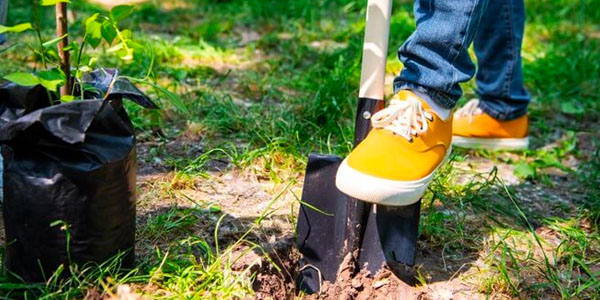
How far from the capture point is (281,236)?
203cm

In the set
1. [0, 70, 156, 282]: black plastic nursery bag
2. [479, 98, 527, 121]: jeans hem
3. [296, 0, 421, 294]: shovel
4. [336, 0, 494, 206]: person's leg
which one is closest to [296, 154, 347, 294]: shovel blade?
[296, 0, 421, 294]: shovel

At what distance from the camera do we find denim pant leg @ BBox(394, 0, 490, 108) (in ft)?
6.19

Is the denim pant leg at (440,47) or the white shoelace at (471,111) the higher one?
the denim pant leg at (440,47)

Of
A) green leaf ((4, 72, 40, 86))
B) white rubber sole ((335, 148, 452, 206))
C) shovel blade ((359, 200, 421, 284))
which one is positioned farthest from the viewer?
shovel blade ((359, 200, 421, 284))

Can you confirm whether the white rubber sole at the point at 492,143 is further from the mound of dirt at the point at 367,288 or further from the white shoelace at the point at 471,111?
the mound of dirt at the point at 367,288

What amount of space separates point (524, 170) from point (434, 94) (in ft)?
3.18

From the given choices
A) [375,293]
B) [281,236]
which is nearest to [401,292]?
Result: [375,293]

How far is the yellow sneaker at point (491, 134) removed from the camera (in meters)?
2.88

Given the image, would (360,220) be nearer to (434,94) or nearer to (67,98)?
(434,94)

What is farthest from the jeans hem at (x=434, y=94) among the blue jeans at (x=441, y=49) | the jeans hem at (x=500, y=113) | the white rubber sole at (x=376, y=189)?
the jeans hem at (x=500, y=113)

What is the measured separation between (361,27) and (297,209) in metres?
2.24

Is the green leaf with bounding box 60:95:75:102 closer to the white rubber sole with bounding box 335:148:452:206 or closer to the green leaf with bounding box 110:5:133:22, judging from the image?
the green leaf with bounding box 110:5:133:22

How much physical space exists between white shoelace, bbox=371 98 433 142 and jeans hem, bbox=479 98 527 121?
1074 millimetres

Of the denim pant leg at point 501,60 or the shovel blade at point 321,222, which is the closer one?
the shovel blade at point 321,222
